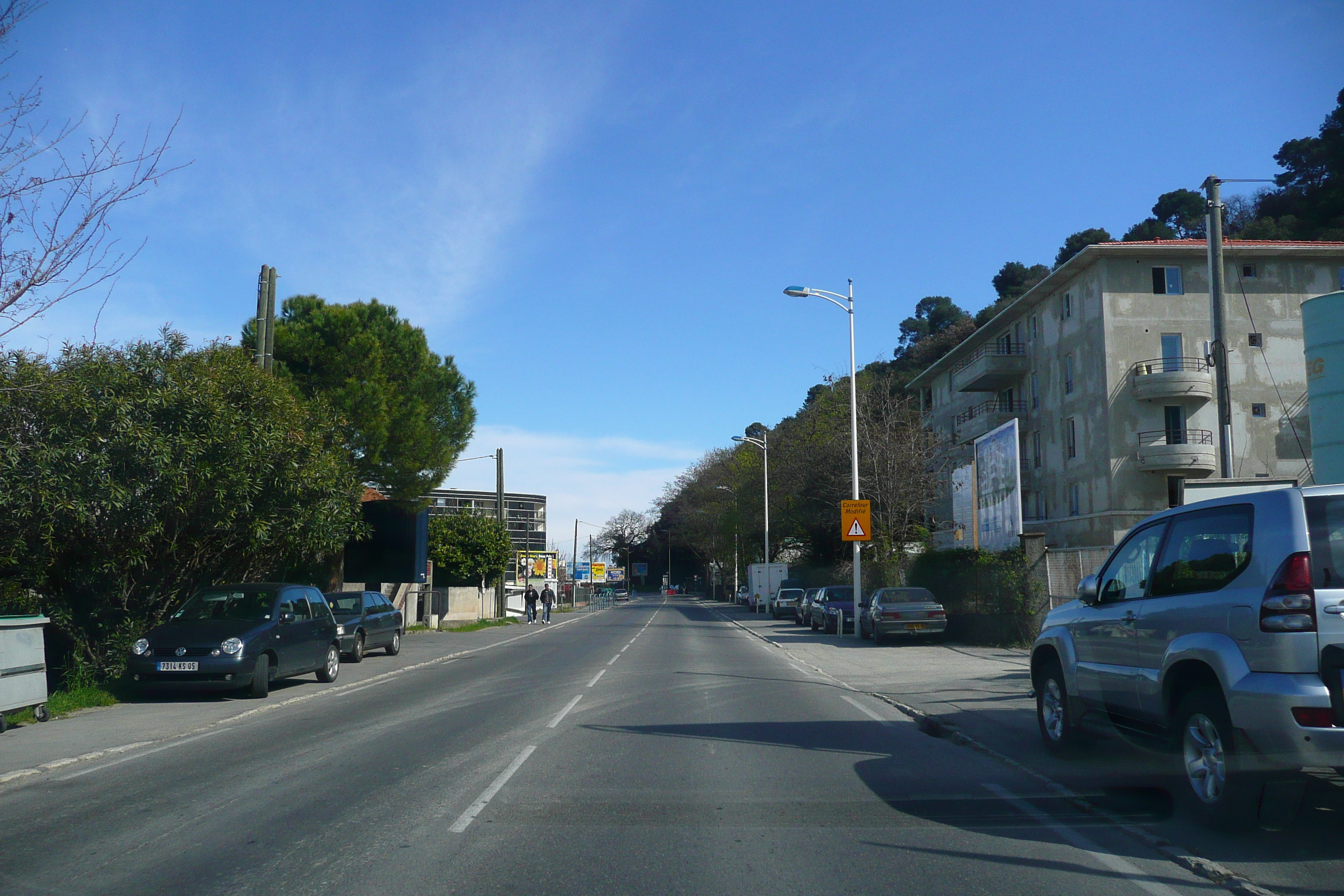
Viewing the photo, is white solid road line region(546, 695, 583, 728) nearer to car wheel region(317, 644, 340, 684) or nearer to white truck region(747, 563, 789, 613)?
car wheel region(317, 644, 340, 684)

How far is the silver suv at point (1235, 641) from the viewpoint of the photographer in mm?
5363

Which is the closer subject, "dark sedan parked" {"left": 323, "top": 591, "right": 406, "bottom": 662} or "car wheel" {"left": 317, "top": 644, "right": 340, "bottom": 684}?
"car wheel" {"left": 317, "top": 644, "right": 340, "bottom": 684}

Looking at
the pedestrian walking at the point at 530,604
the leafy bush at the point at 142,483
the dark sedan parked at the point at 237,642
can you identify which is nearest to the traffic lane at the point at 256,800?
the dark sedan parked at the point at 237,642

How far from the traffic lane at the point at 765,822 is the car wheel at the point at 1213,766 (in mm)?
602

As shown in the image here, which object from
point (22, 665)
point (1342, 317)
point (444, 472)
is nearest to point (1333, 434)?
point (1342, 317)

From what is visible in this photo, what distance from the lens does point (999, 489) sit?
2495cm

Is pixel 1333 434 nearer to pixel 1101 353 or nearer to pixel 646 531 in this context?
pixel 1101 353

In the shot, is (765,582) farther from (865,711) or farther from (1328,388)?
(865,711)

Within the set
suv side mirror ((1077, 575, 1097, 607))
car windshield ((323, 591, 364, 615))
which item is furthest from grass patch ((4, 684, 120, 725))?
suv side mirror ((1077, 575, 1097, 607))

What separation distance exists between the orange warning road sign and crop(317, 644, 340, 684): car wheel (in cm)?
1383

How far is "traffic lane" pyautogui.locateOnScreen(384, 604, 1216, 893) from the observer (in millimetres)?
5273

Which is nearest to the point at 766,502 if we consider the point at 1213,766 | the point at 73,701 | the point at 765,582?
the point at 765,582

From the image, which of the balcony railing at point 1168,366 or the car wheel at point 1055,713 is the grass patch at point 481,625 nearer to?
the balcony railing at point 1168,366

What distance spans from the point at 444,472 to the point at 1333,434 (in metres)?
21.6
